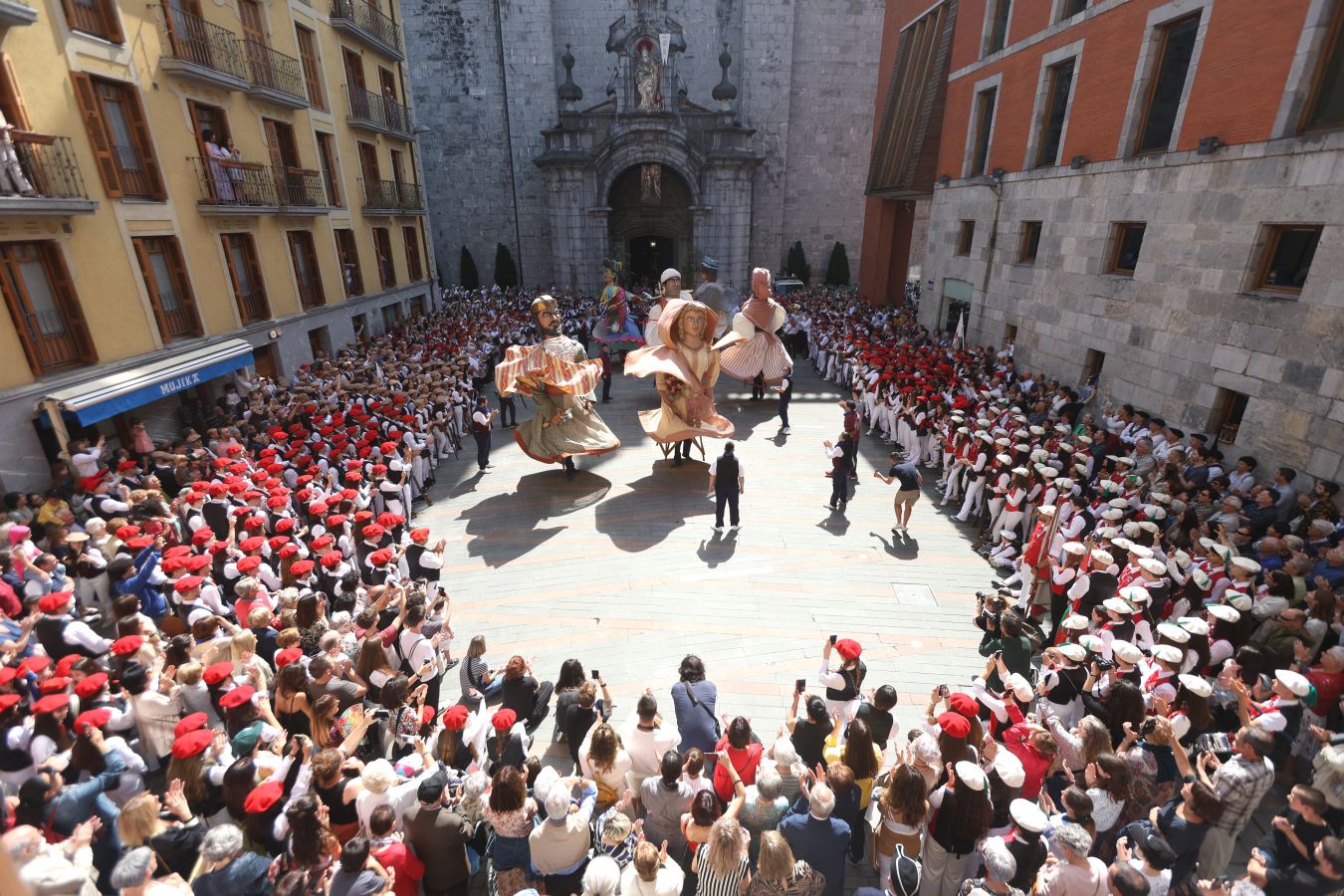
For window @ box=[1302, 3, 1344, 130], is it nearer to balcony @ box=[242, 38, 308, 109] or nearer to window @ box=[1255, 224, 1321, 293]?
window @ box=[1255, 224, 1321, 293]

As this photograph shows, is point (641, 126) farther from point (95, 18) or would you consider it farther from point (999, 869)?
point (999, 869)

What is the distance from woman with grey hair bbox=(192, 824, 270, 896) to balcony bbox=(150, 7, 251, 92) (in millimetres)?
15165

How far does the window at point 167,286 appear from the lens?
40.7 feet

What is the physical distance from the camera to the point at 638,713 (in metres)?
4.81

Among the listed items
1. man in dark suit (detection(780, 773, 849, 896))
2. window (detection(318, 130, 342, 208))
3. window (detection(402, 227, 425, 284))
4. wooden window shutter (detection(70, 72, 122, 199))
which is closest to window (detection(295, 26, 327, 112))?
window (detection(318, 130, 342, 208))

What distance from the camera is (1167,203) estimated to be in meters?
11.2

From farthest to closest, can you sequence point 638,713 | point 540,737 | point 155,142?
point 155,142 < point 540,737 < point 638,713

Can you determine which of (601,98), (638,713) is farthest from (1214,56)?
(601,98)

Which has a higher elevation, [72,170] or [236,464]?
[72,170]

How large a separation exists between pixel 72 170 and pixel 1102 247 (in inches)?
737

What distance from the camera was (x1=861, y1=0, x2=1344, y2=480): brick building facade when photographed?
879 cm

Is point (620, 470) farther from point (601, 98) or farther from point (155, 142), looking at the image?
point (601, 98)

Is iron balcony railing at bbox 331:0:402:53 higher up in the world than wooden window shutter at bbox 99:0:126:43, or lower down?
higher up

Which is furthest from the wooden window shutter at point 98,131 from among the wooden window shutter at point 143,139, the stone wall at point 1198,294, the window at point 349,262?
the stone wall at point 1198,294
